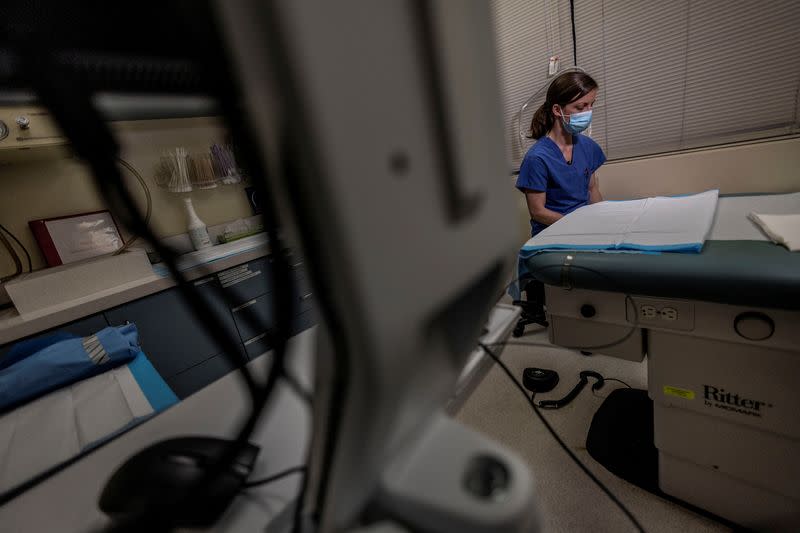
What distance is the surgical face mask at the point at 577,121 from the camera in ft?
5.18

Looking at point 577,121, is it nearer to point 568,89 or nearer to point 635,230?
point 568,89

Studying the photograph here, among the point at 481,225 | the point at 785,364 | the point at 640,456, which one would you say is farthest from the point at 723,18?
the point at 481,225

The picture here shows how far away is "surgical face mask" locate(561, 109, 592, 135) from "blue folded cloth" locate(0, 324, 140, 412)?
2.01 m

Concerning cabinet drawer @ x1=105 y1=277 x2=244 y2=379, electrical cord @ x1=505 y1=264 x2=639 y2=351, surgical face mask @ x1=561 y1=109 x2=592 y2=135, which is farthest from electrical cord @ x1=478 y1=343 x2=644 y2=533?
surgical face mask @ x1=561 y1=109 x2=592 y2=135

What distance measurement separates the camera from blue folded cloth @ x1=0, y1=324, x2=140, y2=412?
765mm

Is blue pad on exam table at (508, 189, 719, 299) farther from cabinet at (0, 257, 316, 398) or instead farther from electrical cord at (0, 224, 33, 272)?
electrical cord at (0, 224, 33, 272)

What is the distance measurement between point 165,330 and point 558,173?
213 cm

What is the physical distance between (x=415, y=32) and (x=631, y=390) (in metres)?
1.69

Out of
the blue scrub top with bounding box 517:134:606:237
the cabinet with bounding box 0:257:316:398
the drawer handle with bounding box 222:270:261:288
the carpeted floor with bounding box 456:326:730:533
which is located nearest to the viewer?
the carpeted floor with bounding box 456:326:730:533

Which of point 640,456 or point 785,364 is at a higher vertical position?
point 785,364

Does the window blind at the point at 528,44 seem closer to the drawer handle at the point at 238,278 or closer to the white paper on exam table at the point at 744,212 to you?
the white paper on exam table at the point at 744,212

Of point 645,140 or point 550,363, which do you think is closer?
point 550,363

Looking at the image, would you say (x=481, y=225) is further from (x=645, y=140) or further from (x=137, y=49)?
(x=645, y=140)

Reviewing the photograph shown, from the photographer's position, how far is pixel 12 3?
0.83 feet
